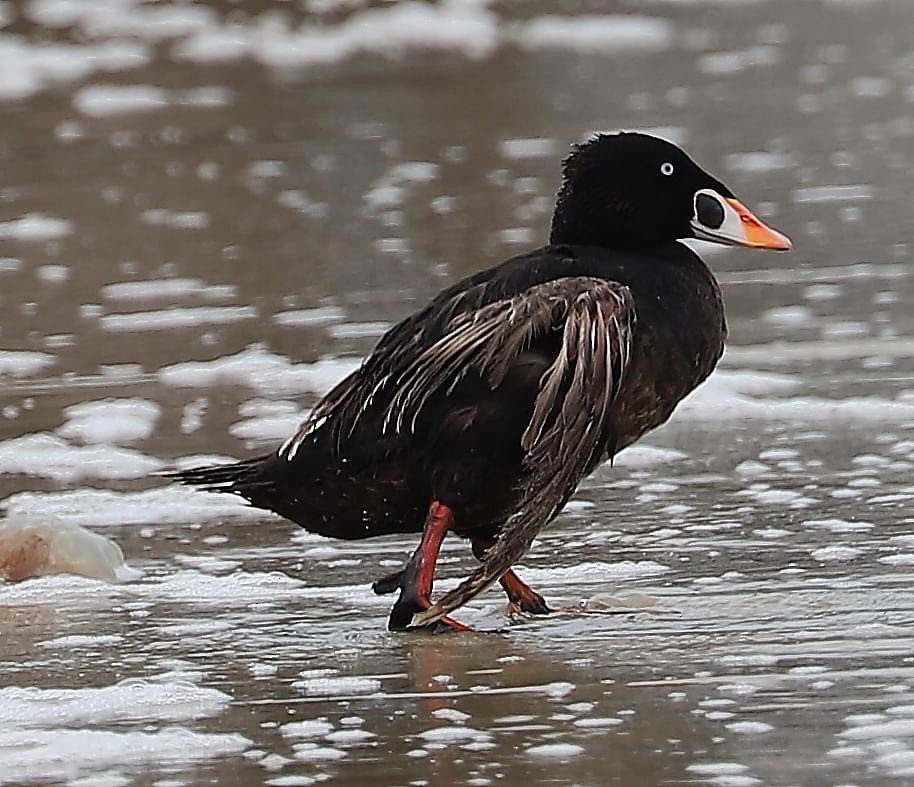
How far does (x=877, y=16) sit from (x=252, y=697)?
1059 centimetres

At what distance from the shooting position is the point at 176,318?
647cm

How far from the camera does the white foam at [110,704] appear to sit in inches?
123

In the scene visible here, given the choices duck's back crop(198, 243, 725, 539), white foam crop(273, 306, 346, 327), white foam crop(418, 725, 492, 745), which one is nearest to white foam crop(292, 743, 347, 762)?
white foam crop(418, 725, 492, 745)

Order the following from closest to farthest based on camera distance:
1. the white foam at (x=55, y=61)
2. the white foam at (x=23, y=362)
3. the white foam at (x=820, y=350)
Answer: the white foam at (x=820, y=350) < the white foam at (x=23, y=362) < the white foam at (x=55, y=61)

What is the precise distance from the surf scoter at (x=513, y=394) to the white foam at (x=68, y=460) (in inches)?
35.5

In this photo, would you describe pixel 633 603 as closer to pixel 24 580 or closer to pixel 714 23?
pixel 24 580

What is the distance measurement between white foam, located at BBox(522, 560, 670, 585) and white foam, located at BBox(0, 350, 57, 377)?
7.49 feet

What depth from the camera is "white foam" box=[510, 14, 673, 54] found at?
41.1 feet

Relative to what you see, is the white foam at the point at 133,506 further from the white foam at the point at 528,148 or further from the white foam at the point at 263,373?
the white foam at the point at 528,148

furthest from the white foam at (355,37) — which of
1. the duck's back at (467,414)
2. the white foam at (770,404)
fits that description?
the duck's back at (467,414)

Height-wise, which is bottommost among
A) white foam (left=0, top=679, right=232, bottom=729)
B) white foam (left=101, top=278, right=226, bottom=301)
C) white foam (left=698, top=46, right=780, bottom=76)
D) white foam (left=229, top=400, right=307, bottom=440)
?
white foam (left=0, top=679, right=232, bottom=729)

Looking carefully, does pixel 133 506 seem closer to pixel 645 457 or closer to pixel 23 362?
pixel 645 457

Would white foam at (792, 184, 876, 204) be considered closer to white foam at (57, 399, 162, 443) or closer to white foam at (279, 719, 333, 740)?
white foam at (57, 399, 162, 443)

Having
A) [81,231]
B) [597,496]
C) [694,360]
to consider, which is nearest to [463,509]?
[694,360]
